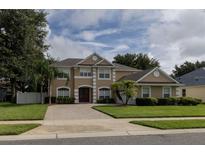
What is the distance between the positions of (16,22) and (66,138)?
25.4m

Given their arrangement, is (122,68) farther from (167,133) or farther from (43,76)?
(167,133)

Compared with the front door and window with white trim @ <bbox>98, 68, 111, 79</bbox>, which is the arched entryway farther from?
window with white trim @ <bbox>98, 68, 111, 79</bbox>

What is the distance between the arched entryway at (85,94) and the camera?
37.3m

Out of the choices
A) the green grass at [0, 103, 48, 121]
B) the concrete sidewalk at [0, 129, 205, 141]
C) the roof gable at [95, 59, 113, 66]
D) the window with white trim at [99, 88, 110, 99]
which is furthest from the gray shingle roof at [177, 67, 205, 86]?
the concrete sidewalk at [0, 129, 205, 141]

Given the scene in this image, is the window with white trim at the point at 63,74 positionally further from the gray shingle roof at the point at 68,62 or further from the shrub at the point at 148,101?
the shrub at the point at 148,101

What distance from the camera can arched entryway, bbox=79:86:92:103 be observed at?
37322mm

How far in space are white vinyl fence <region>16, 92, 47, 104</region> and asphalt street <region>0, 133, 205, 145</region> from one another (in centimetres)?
2701

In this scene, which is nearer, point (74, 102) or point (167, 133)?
point (167, 133)

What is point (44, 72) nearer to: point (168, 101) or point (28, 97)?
point (28, 97)

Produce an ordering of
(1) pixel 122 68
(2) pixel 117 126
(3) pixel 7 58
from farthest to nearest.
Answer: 1. (1) pixel 122 68
2. (3) pixel 7 58
3. (2) pixel 117 126

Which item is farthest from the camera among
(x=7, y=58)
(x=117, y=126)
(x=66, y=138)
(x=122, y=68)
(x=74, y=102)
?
(x=122, y=68)

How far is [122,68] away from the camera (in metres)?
40.0

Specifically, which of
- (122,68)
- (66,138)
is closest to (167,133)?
(66,138)

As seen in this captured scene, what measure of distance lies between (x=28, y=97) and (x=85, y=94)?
21.0 ft
